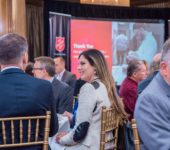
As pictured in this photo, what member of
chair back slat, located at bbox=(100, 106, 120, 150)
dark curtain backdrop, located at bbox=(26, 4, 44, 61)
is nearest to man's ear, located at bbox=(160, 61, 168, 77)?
chair back slat, located at bbox=(100, 106, 120, 150)

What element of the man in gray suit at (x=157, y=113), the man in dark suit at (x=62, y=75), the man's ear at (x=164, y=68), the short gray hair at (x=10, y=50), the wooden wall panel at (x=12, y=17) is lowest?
the man in dark suit at (x=62, y=75)

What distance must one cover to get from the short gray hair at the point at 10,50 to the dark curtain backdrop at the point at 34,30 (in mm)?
8951

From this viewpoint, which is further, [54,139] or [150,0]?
[150,0]

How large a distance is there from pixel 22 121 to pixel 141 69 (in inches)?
107

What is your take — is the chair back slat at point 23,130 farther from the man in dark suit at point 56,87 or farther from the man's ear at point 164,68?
the man in dark suit at point 56,87

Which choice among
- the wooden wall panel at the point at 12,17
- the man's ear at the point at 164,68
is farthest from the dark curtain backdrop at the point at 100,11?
the man's ear at the point at 164,68

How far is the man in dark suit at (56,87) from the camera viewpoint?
4.13 metres

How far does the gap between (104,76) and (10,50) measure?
35.2 inches

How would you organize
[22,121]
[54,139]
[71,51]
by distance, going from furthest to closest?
[71,51], [54,139], [22,121]

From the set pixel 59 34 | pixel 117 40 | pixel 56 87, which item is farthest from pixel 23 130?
pixel 117 40

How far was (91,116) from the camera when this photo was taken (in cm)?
276

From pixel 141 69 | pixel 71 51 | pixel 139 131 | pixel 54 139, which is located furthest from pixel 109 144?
pixel 71 51

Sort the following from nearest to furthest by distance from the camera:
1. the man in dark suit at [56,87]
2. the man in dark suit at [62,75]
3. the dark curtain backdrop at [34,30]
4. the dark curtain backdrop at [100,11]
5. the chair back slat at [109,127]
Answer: the chair back slat at [109,127] → the man in dark suit at [56,87] → the man in dark suit at [62,75] → the dark curtain backdrop at [100,11] → the dark curtain backdrop at [34,30]

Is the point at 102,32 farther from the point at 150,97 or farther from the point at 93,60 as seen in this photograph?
the point at 150,97
